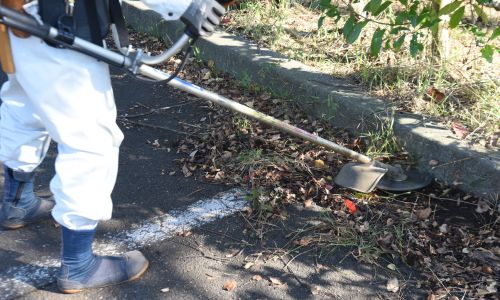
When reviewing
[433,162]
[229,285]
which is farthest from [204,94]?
[433,162]

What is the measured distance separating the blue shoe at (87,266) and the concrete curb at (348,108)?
190 cm

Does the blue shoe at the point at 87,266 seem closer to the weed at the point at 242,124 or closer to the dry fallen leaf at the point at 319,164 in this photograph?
the dry fallen leaf at the point at 319,164

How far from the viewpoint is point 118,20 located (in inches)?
97.3

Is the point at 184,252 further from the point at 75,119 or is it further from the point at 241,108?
the point at 75,119

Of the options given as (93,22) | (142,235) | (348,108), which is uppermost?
(93,22)

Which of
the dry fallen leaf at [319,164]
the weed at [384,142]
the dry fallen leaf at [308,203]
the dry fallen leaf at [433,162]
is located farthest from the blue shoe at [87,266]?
the dry fallen leaf at [433,162]

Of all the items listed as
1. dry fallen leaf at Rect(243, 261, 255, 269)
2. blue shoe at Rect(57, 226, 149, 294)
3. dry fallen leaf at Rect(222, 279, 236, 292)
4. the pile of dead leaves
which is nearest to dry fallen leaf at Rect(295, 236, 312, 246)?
the pile of dead leaves

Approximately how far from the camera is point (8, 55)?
2365mm

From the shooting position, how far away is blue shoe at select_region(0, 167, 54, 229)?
301 cm

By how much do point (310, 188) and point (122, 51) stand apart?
60.6 inches

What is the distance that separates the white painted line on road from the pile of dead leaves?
0.18m

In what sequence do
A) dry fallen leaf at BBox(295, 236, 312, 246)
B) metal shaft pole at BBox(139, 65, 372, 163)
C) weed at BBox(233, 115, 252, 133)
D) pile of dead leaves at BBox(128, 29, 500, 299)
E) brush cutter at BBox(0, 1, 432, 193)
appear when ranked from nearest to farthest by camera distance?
1. brush cutter at BBox(0, 1, 432, 193)
2. metal shaft pole at BBox(139, 65, 372, 163)
3. pile of dead leaves at BBox(128, 29, 500, 299)
4. dry fallen leaf at BBox(295, 236, 312, 246)
5. weed at BBox(233, 115, 252, 133)

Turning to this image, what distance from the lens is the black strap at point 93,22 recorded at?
7.61 feet

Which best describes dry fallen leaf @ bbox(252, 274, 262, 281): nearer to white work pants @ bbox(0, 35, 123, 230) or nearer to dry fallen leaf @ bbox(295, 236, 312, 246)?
dry fallen leaf @ bbox(295, 236, 312, 246)
